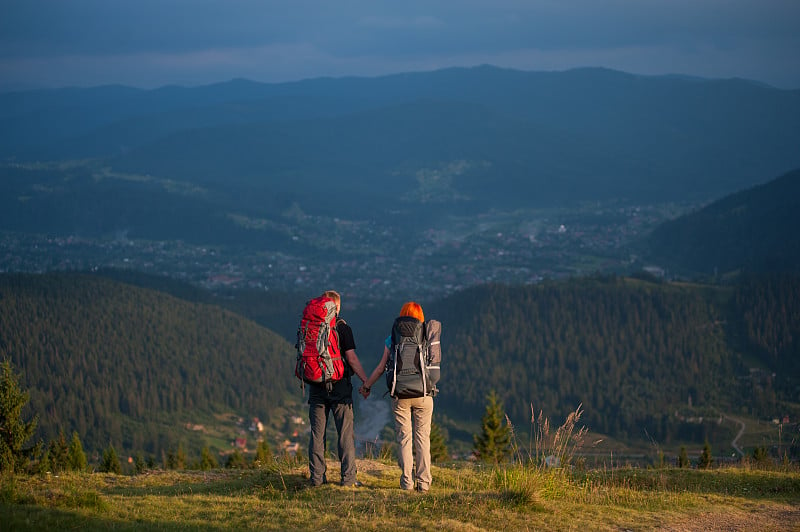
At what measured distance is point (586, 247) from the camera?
194 m

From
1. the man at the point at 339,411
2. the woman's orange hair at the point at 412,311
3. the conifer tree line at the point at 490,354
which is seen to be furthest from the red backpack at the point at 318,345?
the conifer tree line at the point at 490,354

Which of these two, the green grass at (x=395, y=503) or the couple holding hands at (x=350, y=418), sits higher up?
the couple holding hands at (x=350, y=418)

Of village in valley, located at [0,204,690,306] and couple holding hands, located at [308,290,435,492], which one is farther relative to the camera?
village in valley, located at [0,204,690,306]

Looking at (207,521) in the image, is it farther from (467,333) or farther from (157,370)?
(467,333)

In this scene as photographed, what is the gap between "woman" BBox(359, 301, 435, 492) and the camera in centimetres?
1045

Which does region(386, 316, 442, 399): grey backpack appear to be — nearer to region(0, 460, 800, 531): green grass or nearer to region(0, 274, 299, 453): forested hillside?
region(0, 460, 800, 531): green grass

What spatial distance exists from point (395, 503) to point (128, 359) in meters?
85.6

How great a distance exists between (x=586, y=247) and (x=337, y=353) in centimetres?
18952

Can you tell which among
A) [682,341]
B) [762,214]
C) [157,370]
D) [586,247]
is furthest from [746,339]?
[586,247]

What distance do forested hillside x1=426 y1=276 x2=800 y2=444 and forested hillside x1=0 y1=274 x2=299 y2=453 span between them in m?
25.2

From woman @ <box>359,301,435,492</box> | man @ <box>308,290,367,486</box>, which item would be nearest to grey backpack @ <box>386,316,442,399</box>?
woman @ <box>359,301,435,492</box>

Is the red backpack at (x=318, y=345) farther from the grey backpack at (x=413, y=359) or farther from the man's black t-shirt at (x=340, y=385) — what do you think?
the grey backpack at (x=413, y=359)

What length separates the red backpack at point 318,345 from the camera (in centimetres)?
1057

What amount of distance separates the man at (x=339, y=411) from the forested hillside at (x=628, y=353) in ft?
213
